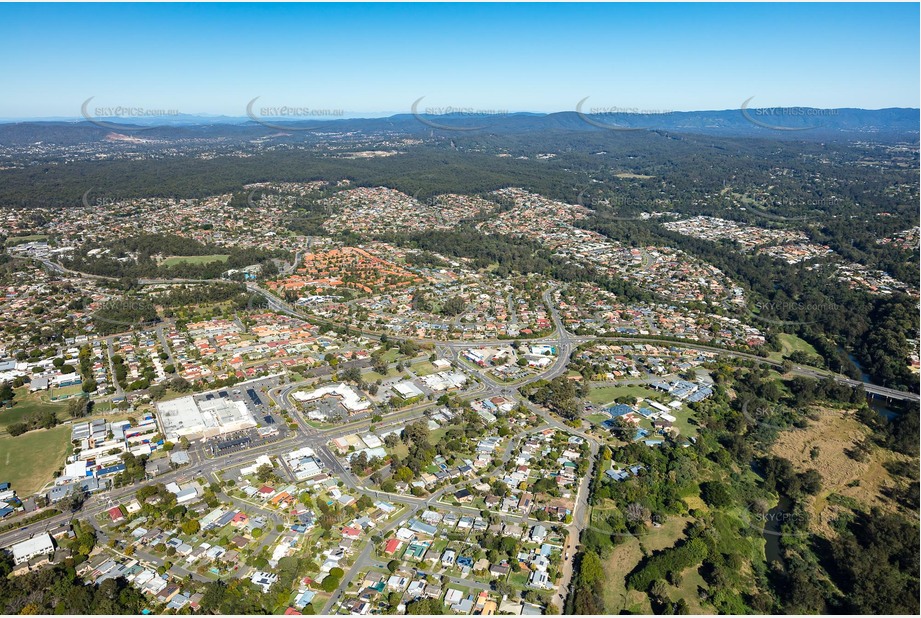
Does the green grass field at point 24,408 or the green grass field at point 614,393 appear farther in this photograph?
the green grass field at point 614,393

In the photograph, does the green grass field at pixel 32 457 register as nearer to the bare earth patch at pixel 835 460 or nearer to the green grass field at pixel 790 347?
the bare earth patch at pixel 835 460

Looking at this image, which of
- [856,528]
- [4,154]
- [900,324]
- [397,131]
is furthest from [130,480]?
[397,131]

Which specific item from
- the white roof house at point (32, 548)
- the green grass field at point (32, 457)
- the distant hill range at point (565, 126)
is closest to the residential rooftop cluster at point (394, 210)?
the green grass field at point (32, 457)

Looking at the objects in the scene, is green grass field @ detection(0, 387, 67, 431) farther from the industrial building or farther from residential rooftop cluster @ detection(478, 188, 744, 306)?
residential rooftop cluster @ detection(478, 188, 744, 306)

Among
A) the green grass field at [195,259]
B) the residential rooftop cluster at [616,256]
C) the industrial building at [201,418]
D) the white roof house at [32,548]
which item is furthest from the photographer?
the green grass field at [195,259]

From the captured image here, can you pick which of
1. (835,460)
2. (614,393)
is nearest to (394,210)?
(614,393)

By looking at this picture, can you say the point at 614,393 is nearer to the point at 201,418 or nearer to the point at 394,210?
the point at 201,418

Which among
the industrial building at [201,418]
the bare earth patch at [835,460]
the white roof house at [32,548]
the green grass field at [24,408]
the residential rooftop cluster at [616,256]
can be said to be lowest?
the residential rooftop cluster at [616,256]
